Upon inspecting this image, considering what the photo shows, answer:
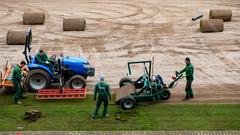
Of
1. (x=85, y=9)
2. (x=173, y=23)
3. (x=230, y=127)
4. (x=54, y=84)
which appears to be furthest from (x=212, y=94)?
(x=85, y=9)

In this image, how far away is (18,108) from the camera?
18.0 meters

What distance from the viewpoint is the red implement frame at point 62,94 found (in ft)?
61.5

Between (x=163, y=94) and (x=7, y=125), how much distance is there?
18.3ft

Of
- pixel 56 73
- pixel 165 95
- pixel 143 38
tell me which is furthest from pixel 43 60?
pixel 143 38

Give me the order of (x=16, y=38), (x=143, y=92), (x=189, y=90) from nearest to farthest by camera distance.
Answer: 1. (x=143, y=92)
2. (x=189, y=90)
3. (x=16, y=38)

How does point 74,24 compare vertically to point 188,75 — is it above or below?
above

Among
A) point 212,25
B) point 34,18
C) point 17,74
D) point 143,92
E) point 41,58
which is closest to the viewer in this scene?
point 17,74

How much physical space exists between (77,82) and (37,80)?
146 centimetres

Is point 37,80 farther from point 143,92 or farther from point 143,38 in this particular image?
point 143,38

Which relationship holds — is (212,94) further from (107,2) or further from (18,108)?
(107,2)

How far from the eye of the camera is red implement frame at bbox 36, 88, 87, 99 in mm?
18734

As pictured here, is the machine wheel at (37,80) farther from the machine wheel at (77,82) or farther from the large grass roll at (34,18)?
the large grass roll at (34,18)

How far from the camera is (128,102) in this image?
17.8 m

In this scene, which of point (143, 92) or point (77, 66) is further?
point (77, 66)
